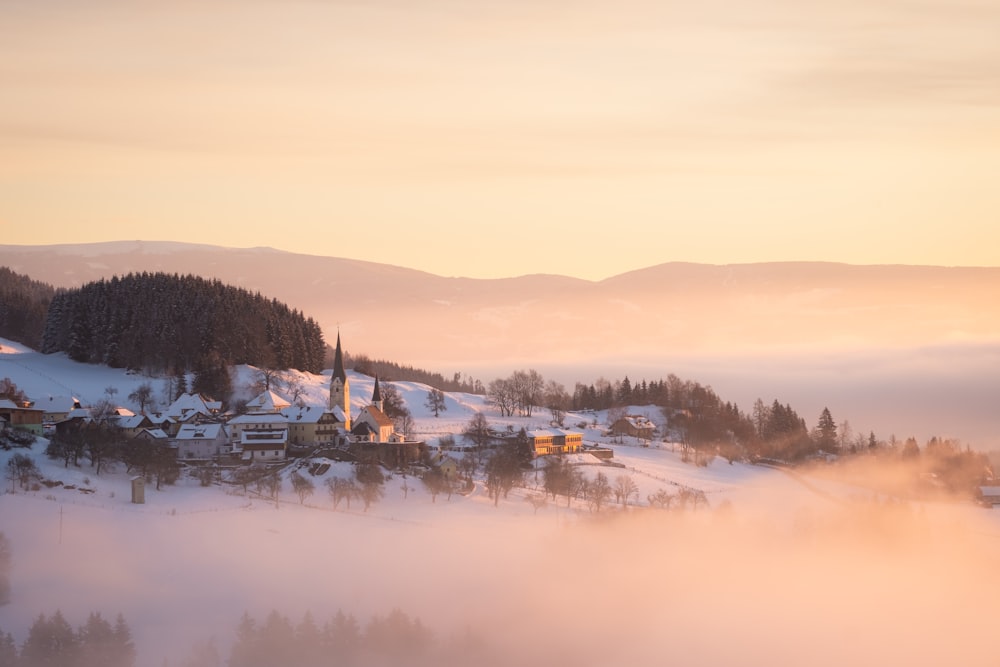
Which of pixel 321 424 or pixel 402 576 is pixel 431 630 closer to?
pixel 402 576

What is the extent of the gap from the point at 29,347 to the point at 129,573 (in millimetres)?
97709

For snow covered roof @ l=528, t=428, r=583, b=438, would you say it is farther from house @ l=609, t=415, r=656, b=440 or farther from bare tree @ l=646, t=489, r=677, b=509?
house @ l=609, t=415, r=656, b=440

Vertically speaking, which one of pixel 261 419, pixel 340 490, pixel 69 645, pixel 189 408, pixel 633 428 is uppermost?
pixel 189 408

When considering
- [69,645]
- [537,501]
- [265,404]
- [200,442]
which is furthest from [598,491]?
[69,645]

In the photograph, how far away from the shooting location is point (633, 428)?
13750 cm

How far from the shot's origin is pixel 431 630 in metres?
61.6

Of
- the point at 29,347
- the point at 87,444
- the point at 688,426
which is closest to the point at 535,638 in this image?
the point at 87,444

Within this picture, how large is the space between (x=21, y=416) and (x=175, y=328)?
39823 millimetres

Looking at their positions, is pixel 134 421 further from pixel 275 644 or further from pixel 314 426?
pixel 275 644

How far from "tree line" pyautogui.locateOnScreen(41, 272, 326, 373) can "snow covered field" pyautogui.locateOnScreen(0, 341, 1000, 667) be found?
147 ft

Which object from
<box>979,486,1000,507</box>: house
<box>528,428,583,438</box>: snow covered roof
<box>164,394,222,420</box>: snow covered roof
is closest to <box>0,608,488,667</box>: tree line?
<box>164,394,222,420</box>: snow covered roof

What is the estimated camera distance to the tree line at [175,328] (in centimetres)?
12975

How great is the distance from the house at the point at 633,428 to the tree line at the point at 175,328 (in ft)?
118

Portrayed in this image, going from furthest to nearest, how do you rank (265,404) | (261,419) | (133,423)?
1. (265,404)
2. (261,419)
3. (133,423)
